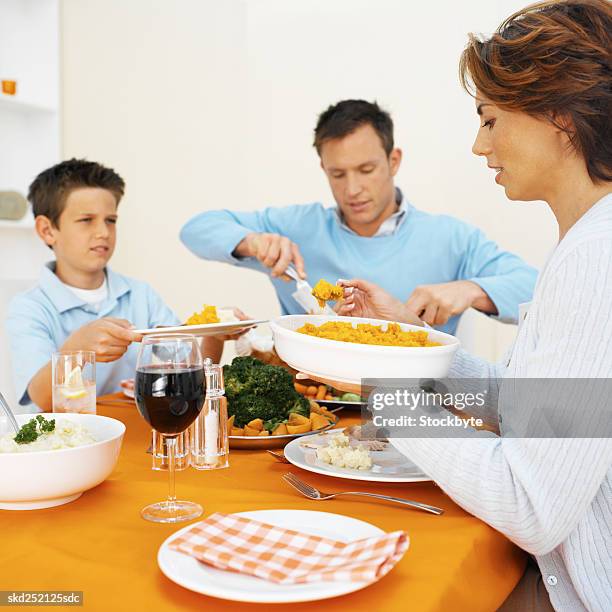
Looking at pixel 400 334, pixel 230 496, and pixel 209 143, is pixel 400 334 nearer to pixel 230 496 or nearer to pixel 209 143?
pixel 230 496

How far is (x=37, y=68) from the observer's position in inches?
142

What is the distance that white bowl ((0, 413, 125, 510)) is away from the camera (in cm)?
97

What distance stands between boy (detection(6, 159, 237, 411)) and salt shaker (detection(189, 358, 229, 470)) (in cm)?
90

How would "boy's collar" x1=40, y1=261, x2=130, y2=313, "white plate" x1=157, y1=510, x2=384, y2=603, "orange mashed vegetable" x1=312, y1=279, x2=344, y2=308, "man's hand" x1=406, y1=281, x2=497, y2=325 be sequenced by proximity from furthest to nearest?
"boy's collar" x1=40, y1=261, x2=130, y2=313
"man's hand" x1=406, y1=281, x2=497, y2=325
"orange mashed vegetable" x1=312, y1=279, x2=344, y2=308
"white plate" x1=157, y1=510, x2=384, y2=603

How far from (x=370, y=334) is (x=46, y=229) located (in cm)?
156

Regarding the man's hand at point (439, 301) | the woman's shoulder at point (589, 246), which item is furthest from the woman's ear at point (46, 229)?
the woman's shoulder at point (589, 246)

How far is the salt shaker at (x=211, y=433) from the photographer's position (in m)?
1.26

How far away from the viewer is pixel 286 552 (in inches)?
32.4

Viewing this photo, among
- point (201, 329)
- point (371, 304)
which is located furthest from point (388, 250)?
point (201, 329)

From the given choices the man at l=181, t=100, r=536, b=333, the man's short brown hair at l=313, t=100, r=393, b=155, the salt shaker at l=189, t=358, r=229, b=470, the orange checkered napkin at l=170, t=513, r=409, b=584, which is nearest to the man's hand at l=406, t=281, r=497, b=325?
the man at l=181, t=100, r=536, b=333

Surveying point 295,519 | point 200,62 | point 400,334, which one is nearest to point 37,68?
point 200,62

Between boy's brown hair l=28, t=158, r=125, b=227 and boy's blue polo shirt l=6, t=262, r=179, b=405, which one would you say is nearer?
boy's blue polo shirt l=6, t=262, r=179, b=405

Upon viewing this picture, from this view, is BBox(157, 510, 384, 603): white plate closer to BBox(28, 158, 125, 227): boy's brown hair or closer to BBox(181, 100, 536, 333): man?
BBox(181, 100, 536, 333): man

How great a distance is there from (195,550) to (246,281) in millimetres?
3033
